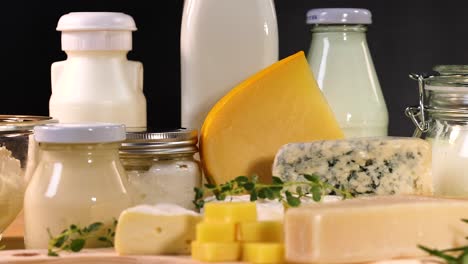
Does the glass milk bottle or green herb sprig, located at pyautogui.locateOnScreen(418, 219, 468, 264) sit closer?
green herb sprig, located at pyautogui.locateOnScreen(418, 219, 468, 264)

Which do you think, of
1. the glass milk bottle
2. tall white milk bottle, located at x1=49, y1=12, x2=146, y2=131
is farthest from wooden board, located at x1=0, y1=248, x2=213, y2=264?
the glass milk bottle

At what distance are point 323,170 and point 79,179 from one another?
10.5 inches

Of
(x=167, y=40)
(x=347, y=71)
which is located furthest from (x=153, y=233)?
(x=167, y=40)

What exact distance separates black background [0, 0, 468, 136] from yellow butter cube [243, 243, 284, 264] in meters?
0.89

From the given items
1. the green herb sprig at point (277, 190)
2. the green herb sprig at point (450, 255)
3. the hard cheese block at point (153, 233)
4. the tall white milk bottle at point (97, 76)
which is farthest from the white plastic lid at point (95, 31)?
the green herb sprig at point (450, 255)

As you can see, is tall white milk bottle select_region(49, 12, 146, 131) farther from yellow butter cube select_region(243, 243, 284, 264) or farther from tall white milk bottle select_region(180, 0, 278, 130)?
yellow butter cube select_region(243, 243, 284, 264)

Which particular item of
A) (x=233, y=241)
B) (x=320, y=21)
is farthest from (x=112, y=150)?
(x=320, y=21)

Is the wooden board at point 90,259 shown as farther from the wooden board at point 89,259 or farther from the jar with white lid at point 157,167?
the jar with white lid at point 157,167

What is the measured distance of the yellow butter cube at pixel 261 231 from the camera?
3.07ft

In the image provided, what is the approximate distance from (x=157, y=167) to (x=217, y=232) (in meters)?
0.25

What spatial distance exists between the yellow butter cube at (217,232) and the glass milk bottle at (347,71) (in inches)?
18.8

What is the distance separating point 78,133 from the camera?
3.39ft

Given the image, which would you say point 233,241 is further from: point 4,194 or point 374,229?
point 4,194

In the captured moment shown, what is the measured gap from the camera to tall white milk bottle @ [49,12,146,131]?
1.32 m
